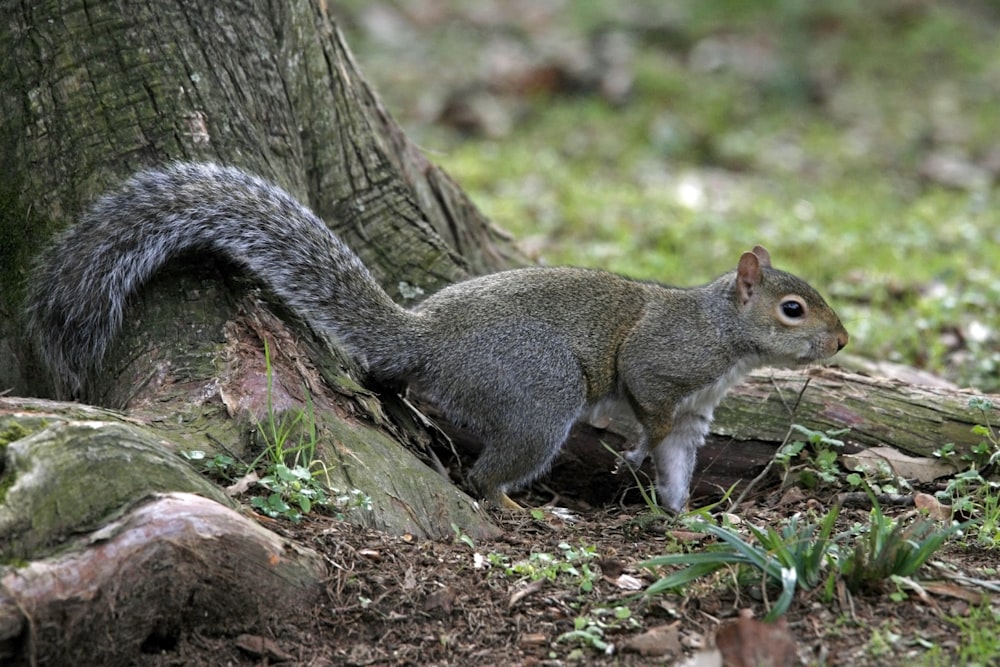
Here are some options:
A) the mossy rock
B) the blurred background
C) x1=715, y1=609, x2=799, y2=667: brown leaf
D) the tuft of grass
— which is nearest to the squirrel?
the mossy rock

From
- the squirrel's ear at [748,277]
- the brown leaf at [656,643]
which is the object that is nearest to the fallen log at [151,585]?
the brown leaf at [656,643]

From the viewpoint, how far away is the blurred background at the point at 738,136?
6.95 metres

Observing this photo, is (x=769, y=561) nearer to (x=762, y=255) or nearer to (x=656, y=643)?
(x=656, y=643)

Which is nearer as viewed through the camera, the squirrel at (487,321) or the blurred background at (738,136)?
the squirrel at (487,321)

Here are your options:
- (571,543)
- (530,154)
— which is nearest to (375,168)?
(571,543)

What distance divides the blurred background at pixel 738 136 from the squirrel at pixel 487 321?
1580 millimetres

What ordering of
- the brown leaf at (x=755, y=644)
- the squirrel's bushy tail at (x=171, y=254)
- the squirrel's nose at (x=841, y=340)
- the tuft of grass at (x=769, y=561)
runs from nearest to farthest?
the brown leaf at (x=755, y=644) < the tuft of grass at (x=769, y=561) < the squirrel's bushy tail at (x=171, y=254) < the squirrel's nose at (x=841, y=340)

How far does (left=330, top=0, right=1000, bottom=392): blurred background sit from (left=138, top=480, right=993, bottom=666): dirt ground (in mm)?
2847

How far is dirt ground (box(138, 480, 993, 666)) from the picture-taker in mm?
2926

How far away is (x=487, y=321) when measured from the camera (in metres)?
4.16

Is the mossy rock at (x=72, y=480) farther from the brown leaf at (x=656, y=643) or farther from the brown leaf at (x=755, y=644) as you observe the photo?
the brown leaf at (x=755, y=644)

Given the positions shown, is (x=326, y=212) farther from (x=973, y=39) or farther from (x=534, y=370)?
(x=973, y=39)

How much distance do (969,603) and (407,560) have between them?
5.03 ft

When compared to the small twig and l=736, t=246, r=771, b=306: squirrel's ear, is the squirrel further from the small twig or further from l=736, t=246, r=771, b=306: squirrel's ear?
the small twig
